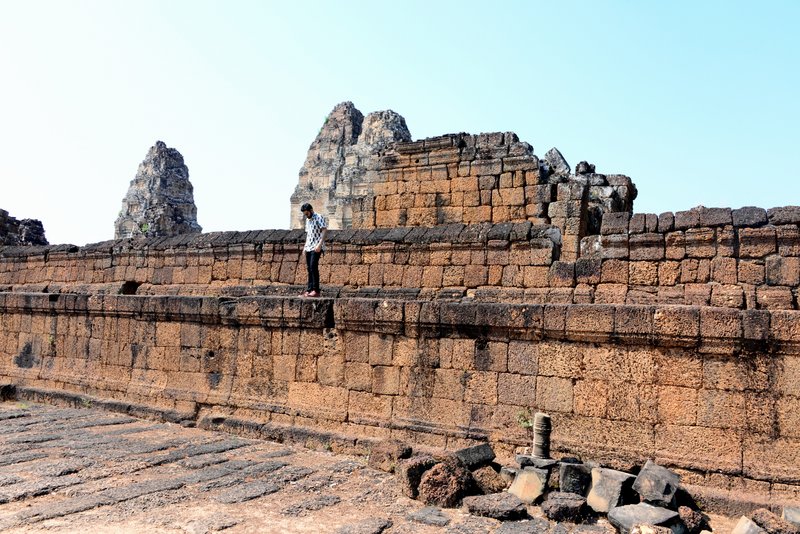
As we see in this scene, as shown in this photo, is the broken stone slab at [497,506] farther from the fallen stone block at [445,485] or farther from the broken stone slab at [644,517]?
the broken stone slab at [644,517]

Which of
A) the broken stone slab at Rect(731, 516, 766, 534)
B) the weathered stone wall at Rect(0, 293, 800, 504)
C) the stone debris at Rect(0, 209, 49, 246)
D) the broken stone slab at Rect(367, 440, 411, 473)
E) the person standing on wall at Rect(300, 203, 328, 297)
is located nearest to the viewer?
the broken stone slab at Rect(731, 516, 766, 534)

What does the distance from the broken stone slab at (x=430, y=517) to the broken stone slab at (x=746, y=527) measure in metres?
2.15

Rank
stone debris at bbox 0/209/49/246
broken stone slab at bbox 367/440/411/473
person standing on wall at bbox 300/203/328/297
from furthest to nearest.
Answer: stone debris at bbox 0/209/49/246 → person standing on wall at bbox 300/203/328/297 → broken stone slab at bbox 367/440/411/473

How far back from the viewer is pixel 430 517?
5336 mm

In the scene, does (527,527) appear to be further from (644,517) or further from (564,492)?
(644,517)

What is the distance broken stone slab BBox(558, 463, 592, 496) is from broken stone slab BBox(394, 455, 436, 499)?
3.67ft

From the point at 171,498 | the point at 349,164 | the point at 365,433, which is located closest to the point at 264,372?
the point at 365,433

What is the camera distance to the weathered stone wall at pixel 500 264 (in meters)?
10.4

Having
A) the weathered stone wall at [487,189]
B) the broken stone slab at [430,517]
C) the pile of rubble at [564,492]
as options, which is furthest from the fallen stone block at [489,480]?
the weathered stone wall at [487,189]

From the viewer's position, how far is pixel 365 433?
7699 mm

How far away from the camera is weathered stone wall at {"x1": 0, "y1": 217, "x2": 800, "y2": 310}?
10.4 meters

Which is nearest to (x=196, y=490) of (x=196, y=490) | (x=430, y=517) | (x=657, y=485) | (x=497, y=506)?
(x=196, y=490)

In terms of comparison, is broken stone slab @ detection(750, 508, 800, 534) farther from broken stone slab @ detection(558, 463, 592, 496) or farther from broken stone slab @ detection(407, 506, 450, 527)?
broken stone slab @ detection(407, 506, 450, 527)

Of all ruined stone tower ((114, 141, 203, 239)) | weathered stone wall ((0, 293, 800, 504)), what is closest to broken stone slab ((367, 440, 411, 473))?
weathered stone wall ((0, 293, 800, 504))
